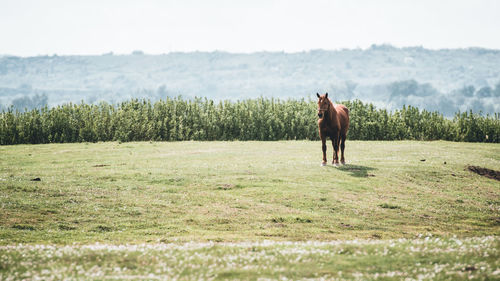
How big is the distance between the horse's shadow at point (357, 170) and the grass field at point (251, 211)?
52mm

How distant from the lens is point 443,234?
14.4 meters

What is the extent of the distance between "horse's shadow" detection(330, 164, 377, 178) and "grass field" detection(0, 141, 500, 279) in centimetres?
5

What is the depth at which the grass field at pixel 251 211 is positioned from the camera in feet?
32.4

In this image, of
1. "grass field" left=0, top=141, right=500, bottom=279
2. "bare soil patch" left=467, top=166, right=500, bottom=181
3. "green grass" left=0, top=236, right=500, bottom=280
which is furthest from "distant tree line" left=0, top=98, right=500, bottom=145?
"green grass" left=0, top=236, right=500, bottom=280

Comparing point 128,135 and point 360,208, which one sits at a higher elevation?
point 128,135

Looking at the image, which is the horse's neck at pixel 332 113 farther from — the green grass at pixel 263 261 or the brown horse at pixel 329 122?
the green grass at pixel 263 261

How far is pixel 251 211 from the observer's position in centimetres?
1582

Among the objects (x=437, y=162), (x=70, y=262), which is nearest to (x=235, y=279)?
(x=70, y=262)

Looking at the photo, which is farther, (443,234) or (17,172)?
(17,172)

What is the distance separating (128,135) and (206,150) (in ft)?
31.3

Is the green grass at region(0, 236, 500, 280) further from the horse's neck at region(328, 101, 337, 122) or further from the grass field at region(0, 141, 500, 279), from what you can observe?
the horse's neck at region(328, 101, 337, 122)

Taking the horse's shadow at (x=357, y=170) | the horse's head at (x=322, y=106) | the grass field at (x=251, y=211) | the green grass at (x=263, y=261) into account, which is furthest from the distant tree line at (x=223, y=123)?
the green grass at (x=263, y=261)

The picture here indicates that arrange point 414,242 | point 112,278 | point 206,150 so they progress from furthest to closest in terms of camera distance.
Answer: point 206,150 < point 414,242 < point 112,278

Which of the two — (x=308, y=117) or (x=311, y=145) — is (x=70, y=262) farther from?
(x=308, y=117)
